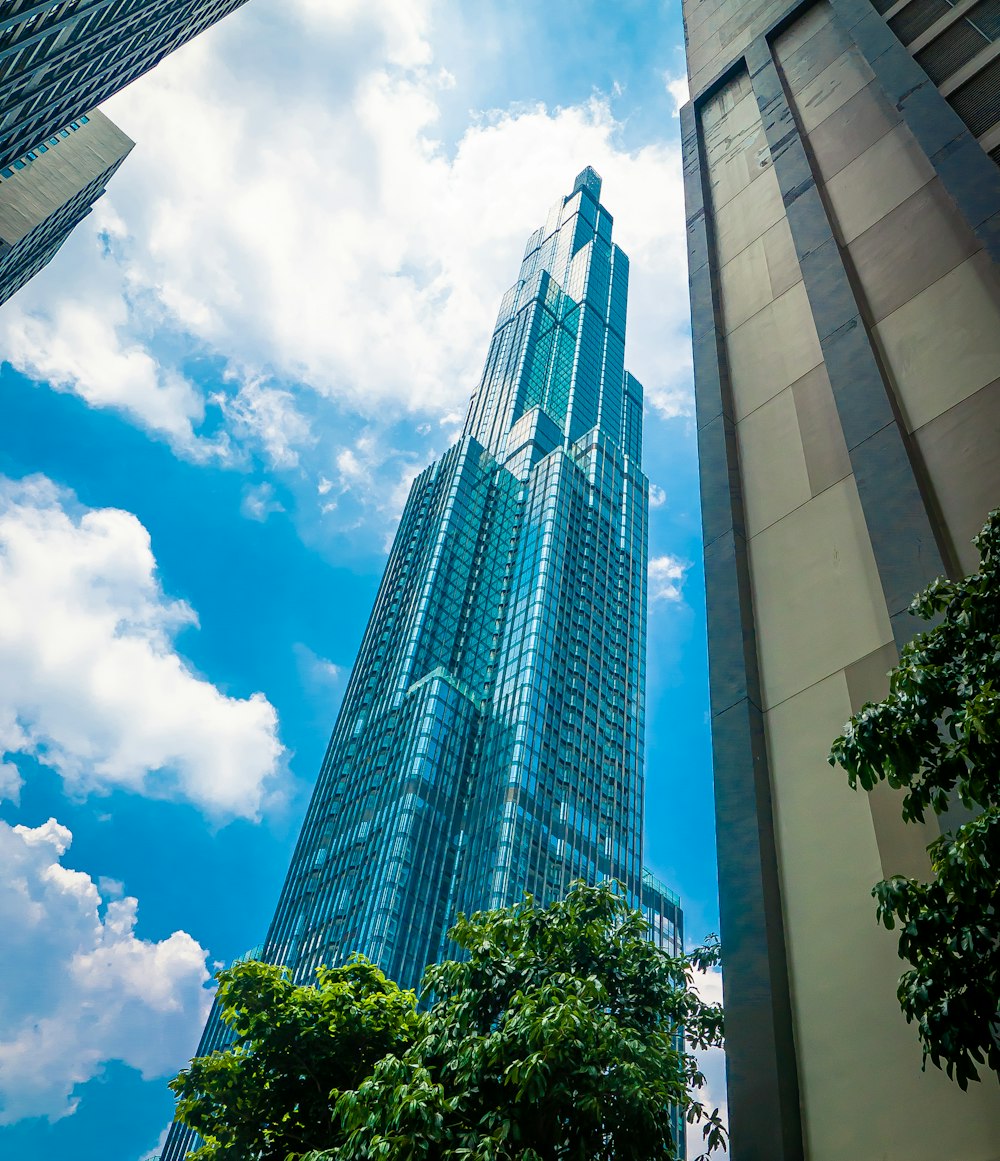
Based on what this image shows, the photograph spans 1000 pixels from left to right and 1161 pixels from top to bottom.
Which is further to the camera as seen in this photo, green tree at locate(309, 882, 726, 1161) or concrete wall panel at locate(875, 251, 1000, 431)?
concrete wall panel at locate(875, 251, 1000, 431)

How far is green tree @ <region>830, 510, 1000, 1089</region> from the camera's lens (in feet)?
16.1

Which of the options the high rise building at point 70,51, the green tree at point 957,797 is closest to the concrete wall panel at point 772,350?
the green tree at point 957,797

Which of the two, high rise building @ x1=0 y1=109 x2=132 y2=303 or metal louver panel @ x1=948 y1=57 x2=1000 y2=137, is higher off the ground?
high rise building @ x1=0 y1=109 x2=132 y2=303

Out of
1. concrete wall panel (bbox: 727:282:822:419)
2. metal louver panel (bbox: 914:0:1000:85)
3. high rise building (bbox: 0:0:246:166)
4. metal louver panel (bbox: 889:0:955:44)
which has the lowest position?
concrete wall panel (bbox: 727:282:822:419)

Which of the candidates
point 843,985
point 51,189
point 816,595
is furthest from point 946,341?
point 51,189

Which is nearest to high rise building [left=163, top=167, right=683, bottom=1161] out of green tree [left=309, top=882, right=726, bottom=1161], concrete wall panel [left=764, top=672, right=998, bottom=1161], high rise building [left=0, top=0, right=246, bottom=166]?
high rise building [left=0, top=0, right=246, bottom=166]

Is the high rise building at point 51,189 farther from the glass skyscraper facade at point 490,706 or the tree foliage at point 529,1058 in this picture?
the tree foliage at point 529,1058

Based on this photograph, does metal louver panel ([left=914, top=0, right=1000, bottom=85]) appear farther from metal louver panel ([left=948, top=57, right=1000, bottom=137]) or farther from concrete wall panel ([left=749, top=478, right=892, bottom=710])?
concrete wall panel ([left=749, top=478, right=892, bottom=710])

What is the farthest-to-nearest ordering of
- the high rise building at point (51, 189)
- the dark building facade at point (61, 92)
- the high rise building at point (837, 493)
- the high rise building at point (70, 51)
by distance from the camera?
the high rise building at point (51, 189) < the dark building facade at point (61, 92) < the high rise building at point (70, 51) < the high rise building at point (837, 493)

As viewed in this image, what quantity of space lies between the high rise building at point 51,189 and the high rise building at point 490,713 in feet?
196

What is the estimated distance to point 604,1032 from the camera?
9500mm

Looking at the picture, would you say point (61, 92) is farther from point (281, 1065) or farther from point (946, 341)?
point (946, 341)

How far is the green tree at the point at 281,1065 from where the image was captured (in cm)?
1331

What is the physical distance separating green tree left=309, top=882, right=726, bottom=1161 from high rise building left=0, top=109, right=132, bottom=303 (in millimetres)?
86861
